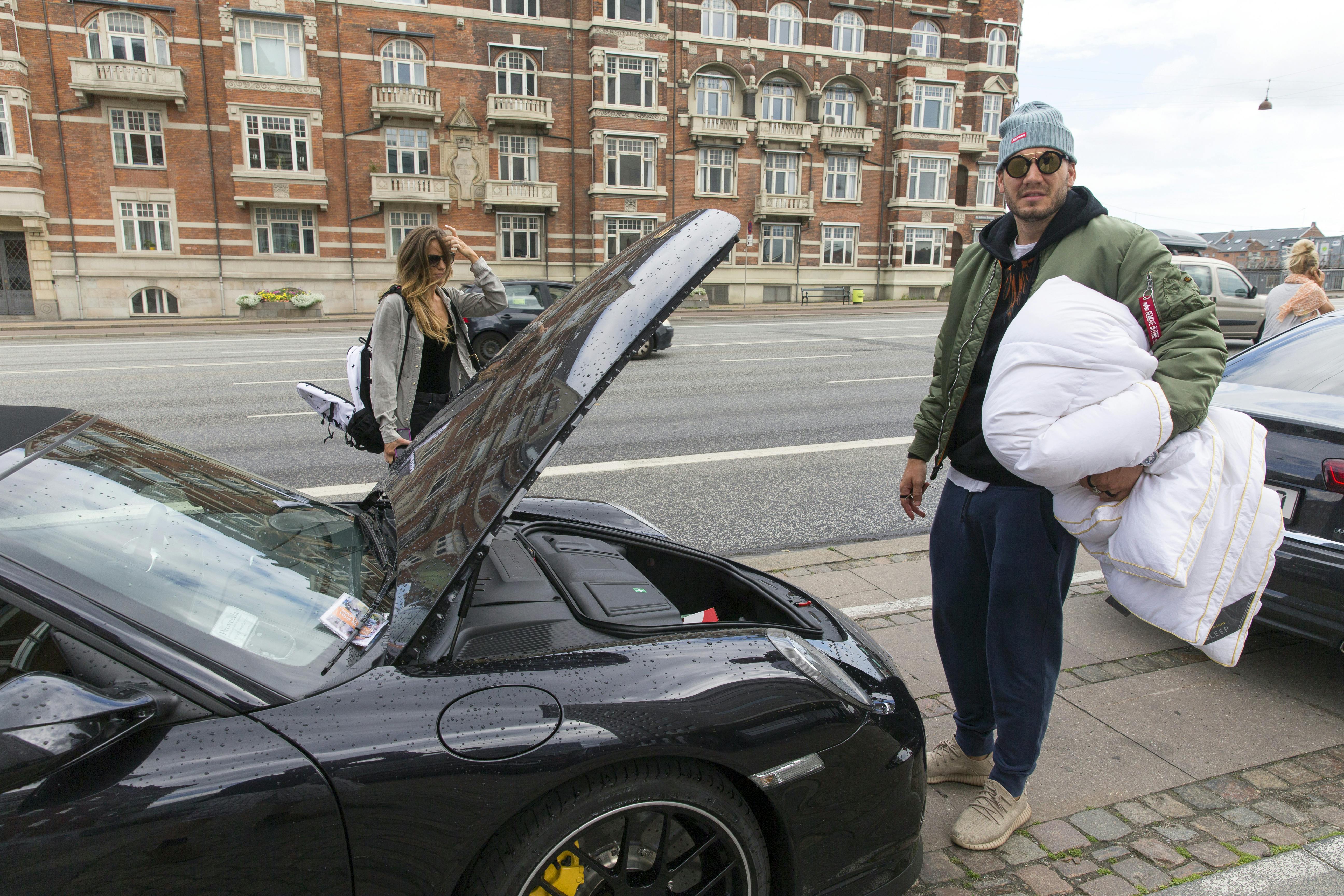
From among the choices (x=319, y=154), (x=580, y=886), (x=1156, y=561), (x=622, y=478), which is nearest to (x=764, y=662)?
(x=580, y=886)

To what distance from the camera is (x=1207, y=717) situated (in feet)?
10.1

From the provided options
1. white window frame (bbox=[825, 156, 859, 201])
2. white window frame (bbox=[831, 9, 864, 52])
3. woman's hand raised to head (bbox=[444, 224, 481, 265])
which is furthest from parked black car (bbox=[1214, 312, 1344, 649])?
white window frame (bbox=[831, 9, 864, 52])

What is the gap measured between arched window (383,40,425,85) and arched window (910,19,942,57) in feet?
75.4

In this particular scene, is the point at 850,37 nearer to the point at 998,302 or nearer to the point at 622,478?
the point at 622,478

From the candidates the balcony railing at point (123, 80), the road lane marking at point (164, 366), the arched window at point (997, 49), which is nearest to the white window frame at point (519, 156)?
the balcony railing at point (123, 80)

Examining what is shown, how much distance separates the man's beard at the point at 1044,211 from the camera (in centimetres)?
219

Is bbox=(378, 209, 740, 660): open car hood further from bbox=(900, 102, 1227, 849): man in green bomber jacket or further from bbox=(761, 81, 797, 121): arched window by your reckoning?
bbox=(761, 81, 797, 121): arched window

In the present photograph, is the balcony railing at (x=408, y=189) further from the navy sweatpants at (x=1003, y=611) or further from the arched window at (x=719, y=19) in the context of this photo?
the navy sweatpants at (x=1003, y=611)

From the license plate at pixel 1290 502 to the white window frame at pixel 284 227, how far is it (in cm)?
3319

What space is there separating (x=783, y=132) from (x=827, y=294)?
7.70 meters

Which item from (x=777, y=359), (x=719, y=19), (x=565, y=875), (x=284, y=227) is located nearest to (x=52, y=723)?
(x=565, y=875)

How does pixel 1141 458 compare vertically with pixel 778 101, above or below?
below

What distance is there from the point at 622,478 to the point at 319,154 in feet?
97.7

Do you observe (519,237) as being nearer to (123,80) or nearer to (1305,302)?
(123,80)
